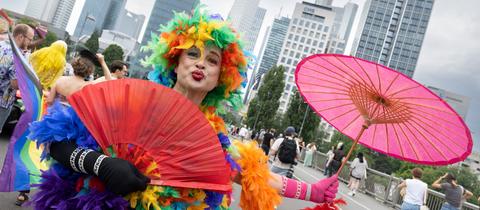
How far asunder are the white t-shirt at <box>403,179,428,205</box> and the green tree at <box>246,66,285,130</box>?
49357mm

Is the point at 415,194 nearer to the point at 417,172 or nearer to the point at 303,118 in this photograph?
the point at 417,172

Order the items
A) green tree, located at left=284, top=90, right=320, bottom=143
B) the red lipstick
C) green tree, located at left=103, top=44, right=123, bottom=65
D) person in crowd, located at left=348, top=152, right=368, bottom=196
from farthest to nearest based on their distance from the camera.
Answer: green tree, located at left=103, top=44, right=123, bottom=65 < green tree, located at left=284, top=90, right=320, bottom=143 < person in crowd, located at left=348, top=152, right=368, bottom=196 < the red lipstick

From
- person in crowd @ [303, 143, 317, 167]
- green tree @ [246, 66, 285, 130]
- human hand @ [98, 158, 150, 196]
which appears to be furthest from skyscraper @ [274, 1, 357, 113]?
human hand @ [98, 158, 150, 196]

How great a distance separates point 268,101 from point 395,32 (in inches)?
4593

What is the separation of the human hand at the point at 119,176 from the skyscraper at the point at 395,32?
161m

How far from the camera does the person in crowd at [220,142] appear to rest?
1497 mm

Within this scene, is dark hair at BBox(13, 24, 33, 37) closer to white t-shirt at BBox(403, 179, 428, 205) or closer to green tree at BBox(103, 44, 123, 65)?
white t-shirt at BBox(403, 179, 428, 205)

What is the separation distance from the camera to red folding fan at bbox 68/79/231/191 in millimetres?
1577

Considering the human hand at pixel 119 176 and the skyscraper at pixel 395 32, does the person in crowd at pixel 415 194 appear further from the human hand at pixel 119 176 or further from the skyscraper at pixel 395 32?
the skyscraper at pixel 395 32

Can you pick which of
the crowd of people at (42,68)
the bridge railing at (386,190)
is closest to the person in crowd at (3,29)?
the crowd of people at (42,68)

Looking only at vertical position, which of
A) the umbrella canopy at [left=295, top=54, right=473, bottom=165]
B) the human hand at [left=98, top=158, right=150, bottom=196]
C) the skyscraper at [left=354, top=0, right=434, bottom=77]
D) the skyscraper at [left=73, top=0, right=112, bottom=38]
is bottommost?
the human hand at [left=98, top=158, right=150, bottom=196]

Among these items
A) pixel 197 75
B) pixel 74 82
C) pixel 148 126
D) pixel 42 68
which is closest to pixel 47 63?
pixel 42 68

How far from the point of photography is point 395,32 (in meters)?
155

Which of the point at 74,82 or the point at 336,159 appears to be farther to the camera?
the point at 336,159
